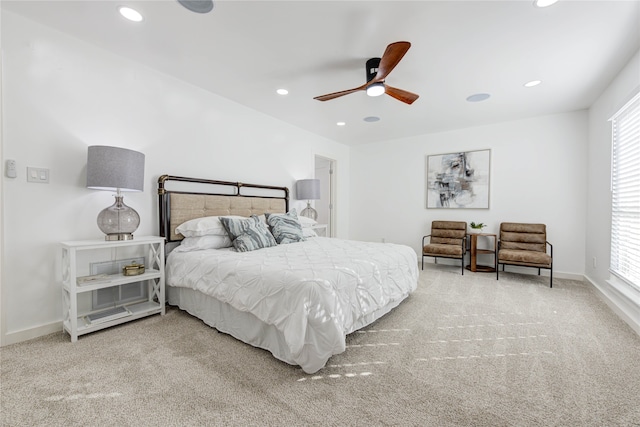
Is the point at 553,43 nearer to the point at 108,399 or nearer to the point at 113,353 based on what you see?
the point at 108,399

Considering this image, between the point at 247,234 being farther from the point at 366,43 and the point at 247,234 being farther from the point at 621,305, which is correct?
the point at 621,305

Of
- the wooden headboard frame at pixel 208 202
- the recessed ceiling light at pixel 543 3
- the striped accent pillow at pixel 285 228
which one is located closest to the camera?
the recessed ceiling light at pixel 543 3

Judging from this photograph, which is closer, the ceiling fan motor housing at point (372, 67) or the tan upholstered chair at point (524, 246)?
the ceiling fan motor housing at point (372, 67)

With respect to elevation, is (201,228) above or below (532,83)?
below

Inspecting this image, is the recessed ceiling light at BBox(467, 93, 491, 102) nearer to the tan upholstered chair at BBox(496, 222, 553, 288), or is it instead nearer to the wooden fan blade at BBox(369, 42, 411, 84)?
the wooden fan blade at BBox(369, 42, 411, 84)

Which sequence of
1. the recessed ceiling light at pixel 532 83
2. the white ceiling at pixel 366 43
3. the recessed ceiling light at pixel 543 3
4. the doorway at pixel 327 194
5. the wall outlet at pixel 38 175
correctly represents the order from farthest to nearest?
1. the doorway at pixel 327 194
2. the recessed ceiling light at pixel 532 83
3. the wall outlet at pixel 38 175
4. the white ceiling at pixel 366 43
5. the recessed ceiling light at pixel 543 3

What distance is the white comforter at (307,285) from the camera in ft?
5.47

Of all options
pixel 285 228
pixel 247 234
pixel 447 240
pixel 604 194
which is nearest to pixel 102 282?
pixel 247 234

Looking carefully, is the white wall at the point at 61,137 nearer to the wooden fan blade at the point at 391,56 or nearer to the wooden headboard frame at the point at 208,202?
the wooden headboard frame at the point at 208,202

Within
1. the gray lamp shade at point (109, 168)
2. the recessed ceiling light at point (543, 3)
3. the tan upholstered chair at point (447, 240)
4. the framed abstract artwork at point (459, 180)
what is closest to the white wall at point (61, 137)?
the gray lamp shade at point (109, 168)

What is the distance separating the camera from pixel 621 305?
2.63 m

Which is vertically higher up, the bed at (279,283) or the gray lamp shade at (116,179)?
the gray lamp shade at (116,179)

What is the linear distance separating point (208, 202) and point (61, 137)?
1411 millimetres

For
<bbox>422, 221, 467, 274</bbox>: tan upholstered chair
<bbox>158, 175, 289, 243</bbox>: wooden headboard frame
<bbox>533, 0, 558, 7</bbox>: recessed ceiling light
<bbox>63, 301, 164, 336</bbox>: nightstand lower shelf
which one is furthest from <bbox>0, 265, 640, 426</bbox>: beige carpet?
<bbox>533, 0, 558, 7</bbox>: recessed ceiling light
